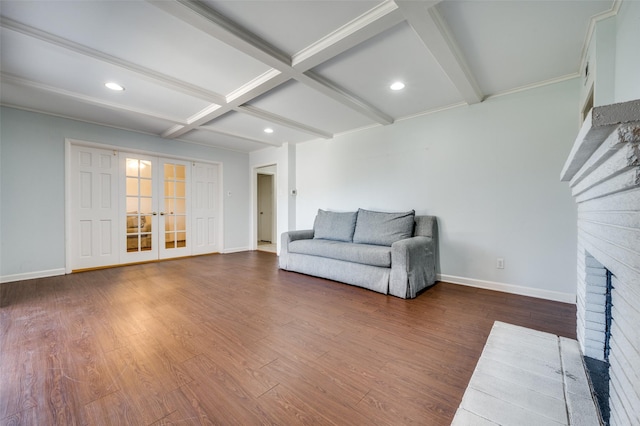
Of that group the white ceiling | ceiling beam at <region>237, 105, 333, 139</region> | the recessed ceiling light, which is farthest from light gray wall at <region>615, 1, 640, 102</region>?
the recessed ceiling light

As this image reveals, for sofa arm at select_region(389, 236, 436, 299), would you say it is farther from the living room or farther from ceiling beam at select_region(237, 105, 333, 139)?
ceiling beam at select_region(237, 105, 333, 139)

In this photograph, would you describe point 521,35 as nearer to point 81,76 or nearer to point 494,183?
point 494,183

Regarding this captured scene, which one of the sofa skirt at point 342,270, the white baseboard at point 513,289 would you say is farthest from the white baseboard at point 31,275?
the white baseboard at point 513,289

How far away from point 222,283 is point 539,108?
413 cm

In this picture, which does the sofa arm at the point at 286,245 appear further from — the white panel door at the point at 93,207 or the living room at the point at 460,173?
the white panel door at the point at 93,207

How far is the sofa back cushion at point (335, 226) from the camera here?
3.81 meters

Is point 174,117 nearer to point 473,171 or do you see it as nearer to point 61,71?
point 61,71

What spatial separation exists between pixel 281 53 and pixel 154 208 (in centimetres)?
388

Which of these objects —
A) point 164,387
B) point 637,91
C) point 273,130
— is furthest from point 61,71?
point 637,91

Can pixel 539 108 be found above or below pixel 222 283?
above

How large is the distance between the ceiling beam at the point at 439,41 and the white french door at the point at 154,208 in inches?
185

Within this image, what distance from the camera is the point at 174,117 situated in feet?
12.1

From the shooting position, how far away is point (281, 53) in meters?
2.15

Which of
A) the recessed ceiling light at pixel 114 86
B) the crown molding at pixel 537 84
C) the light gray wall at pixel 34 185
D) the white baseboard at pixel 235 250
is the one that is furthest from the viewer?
the white baseboard at pixel 235 250
